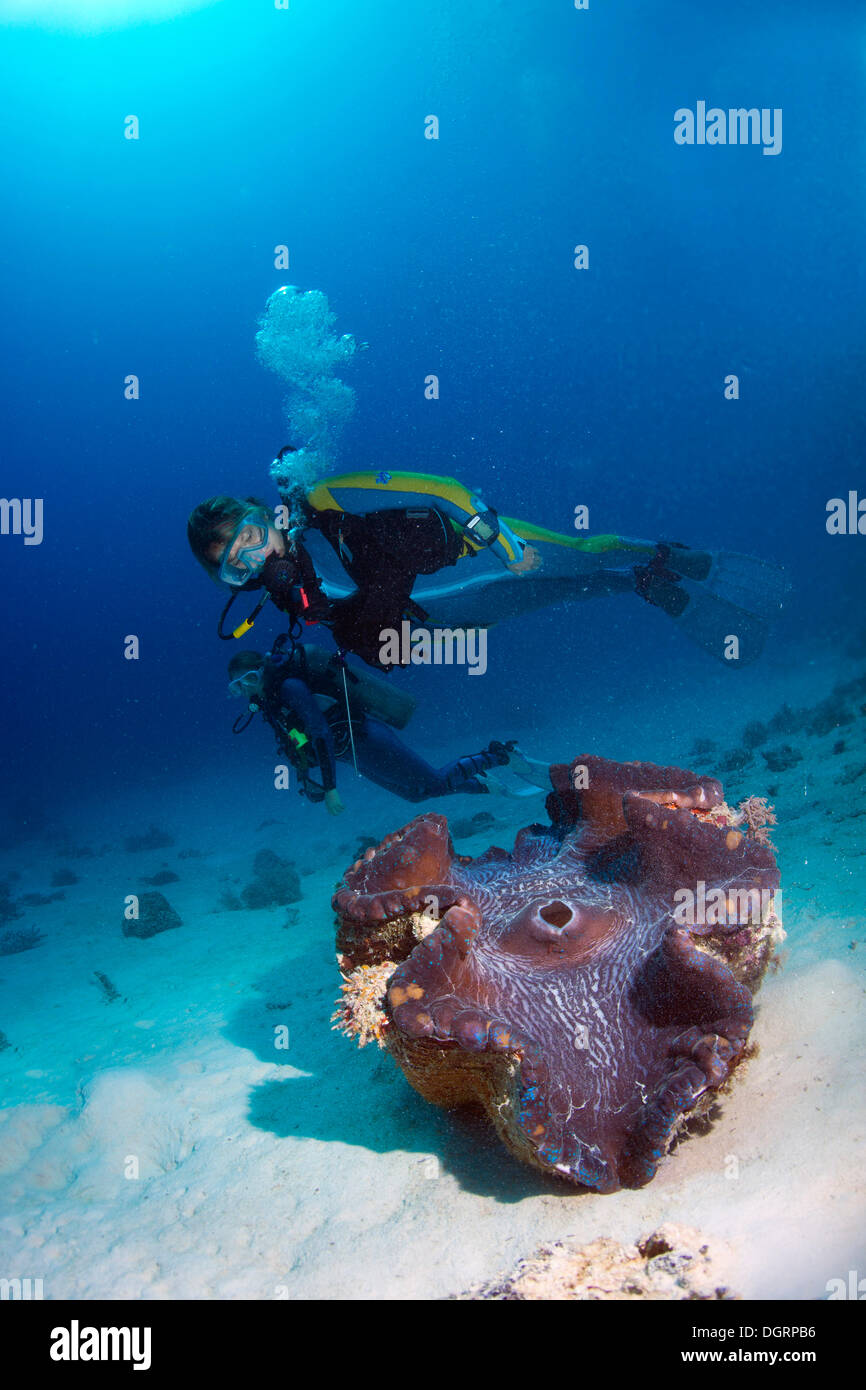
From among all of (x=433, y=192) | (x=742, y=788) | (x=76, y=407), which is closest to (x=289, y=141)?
(x=433, y=192)

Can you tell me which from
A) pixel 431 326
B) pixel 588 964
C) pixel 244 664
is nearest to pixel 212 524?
pixel 244 664

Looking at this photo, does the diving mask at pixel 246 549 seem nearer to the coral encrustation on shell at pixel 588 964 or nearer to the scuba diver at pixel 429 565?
the scuba diver at pixel 429 565

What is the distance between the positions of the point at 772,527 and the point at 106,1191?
102850 mm

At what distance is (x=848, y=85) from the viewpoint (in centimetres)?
4328

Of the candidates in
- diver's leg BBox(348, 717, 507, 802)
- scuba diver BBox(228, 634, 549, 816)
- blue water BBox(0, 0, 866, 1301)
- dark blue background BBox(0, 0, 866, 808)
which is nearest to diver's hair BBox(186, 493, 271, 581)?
scuba diver BBox(228, 634, 549, 816)

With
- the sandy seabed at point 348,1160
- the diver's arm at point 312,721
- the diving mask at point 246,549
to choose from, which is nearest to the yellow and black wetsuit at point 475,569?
the diving mask at point 246,549

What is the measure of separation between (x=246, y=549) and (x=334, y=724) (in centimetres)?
234

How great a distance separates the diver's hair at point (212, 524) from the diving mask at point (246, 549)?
0.10 meters

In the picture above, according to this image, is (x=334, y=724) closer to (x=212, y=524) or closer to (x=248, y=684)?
(x=248, y=684)

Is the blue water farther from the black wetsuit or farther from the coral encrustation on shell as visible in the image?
the coral encrustation on shell

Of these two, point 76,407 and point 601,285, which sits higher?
point 601,285

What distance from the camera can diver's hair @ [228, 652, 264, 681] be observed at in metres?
7.28

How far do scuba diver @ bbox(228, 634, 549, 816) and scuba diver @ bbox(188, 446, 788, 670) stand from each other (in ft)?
1.75
